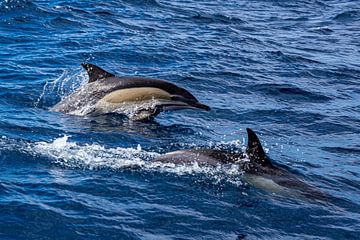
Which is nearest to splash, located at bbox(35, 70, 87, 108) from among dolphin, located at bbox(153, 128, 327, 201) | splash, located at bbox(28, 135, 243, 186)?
splash, located at bbox(28, 135, 243, 186)

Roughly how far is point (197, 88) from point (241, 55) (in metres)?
4.11

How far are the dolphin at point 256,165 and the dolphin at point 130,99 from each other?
327 cm

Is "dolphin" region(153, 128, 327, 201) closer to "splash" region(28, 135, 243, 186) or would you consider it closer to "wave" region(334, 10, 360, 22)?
"splash" region(28, 135, 243, 186)

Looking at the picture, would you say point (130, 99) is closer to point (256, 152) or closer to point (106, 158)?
point (106, 158)

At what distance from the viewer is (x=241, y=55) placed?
21516mm

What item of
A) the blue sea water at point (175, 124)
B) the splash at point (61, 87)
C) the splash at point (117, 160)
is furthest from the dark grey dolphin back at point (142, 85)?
the splash at point (117, 160)

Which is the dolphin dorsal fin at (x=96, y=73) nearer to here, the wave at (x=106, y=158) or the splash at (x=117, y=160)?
the wave at (x=106, y=158)

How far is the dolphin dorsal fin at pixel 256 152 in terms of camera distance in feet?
36.2

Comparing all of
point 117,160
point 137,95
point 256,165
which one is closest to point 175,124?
point 137,95

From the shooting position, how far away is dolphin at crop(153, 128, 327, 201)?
1073 cm

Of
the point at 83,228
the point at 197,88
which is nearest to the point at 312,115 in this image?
the point at 197,88

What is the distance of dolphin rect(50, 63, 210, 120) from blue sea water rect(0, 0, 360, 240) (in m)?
0.33

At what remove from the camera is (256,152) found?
11.2 m

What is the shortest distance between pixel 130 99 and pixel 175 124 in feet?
3.64
